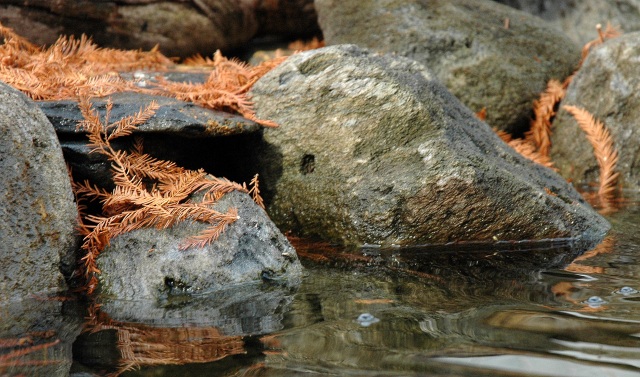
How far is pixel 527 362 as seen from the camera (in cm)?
261

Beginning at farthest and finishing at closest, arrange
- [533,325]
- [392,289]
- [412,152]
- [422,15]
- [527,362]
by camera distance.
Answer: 1. [422,15]
2. [412,152]
3. [392,289]
4. [533,325]
5. [527,362]

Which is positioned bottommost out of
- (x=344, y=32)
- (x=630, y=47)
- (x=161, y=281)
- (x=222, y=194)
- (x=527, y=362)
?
(x=527, y=362)

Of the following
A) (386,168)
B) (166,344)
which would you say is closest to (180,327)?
(166,344)

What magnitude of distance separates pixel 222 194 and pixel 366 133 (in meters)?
1.27

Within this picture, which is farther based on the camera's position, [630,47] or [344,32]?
[344,32]

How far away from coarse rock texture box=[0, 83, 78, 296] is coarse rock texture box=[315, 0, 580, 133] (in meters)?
4.50

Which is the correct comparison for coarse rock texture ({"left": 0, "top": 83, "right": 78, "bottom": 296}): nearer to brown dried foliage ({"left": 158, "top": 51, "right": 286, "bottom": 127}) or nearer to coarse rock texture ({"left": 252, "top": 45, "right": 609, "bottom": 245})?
brown dried foliage ({"left": 158, "top": 51, "right": 286, "bottom": 127})

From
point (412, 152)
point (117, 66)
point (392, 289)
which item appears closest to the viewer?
point (392, 289)

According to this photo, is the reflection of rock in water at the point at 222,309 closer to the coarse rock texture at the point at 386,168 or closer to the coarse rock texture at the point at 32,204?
the coarse rock texture at the point at 32,204

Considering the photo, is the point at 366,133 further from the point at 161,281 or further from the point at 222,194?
the point at 161,281

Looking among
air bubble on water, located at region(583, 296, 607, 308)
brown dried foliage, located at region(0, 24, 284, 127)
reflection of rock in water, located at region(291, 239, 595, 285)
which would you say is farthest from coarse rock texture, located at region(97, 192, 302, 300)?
air bubble on water, located at region(583, 296, 607, 308)

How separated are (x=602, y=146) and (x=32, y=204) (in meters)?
5.73

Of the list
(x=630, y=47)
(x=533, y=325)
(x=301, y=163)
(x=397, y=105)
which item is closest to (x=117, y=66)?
(x=301, y=163)

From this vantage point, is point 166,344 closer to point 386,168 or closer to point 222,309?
point 222,309
